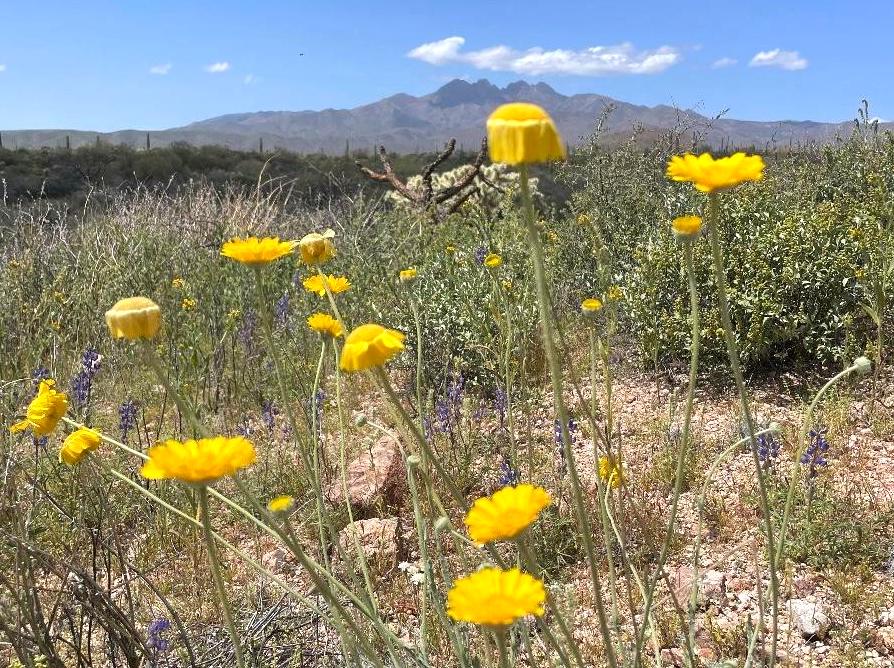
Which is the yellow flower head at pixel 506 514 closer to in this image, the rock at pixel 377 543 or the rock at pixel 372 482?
the rock at pixel 377 543

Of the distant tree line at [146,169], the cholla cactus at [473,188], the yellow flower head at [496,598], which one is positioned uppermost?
the distant tree line at [146,169]

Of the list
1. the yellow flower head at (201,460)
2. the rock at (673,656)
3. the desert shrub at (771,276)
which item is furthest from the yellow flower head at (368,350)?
the desert shrub at (771,276)

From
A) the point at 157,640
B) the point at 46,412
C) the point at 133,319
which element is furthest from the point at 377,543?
the point at 133,319

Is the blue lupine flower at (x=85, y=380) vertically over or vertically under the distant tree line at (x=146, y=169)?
under

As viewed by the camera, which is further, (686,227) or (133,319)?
(686,227)

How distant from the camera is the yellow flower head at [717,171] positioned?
3.58ft

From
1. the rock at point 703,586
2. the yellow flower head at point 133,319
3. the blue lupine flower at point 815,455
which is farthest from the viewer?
the blue lupine flower at point 815,455

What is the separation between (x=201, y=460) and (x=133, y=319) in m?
0.36

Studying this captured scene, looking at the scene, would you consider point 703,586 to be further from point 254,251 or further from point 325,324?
point 254,251

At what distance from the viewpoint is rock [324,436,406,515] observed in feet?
8.98

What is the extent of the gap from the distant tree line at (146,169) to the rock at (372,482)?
51.7 ft

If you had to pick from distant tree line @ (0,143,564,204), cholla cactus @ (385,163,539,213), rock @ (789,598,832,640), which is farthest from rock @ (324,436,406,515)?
distant tree line @ (0,143,564,204)

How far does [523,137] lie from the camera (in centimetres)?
85

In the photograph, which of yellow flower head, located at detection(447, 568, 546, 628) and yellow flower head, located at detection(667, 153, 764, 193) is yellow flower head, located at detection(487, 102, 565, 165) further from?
yellow flower head, located at detection(447, 568, 546, 628)
